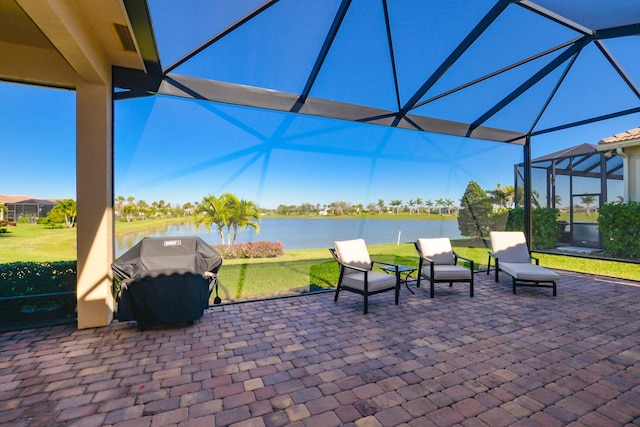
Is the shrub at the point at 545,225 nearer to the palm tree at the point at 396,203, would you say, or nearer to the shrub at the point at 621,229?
the shrub at the point at 621,229

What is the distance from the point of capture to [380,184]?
332 inches

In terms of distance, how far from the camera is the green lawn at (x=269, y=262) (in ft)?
13.0

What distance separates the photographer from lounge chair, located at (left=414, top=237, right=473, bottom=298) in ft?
16.8

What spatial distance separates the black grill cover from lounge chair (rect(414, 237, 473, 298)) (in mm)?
3773

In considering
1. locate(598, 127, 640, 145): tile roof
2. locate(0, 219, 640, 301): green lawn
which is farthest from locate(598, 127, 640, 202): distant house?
locate(0, 219, 640, 301): green lawn

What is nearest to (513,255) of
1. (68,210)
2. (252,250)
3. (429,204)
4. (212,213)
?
(429,204)

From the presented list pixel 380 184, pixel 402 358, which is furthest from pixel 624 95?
pixel 402 358

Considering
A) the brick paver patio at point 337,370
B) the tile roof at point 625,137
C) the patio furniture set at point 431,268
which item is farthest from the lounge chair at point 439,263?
the tile roof at point 625,137

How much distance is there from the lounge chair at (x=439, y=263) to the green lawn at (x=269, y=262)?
1.62 metres

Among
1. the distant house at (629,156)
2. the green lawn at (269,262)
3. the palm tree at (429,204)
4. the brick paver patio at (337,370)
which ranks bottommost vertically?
the brick paver patio at (337,370)

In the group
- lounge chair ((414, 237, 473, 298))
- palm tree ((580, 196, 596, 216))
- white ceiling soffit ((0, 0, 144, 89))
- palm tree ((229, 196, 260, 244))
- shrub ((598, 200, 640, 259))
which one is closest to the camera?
white ceiling soffit ((0, 0, 144, 89))

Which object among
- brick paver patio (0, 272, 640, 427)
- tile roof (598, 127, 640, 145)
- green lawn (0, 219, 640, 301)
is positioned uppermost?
tile roof (598, 127, 640, 145)

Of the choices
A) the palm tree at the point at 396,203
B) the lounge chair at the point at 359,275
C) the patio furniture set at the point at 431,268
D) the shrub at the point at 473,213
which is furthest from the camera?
the shrub at the point at 473,213

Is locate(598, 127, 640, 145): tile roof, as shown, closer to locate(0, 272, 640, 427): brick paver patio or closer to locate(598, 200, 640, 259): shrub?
locate(598, 200, 640, 259): shrub
